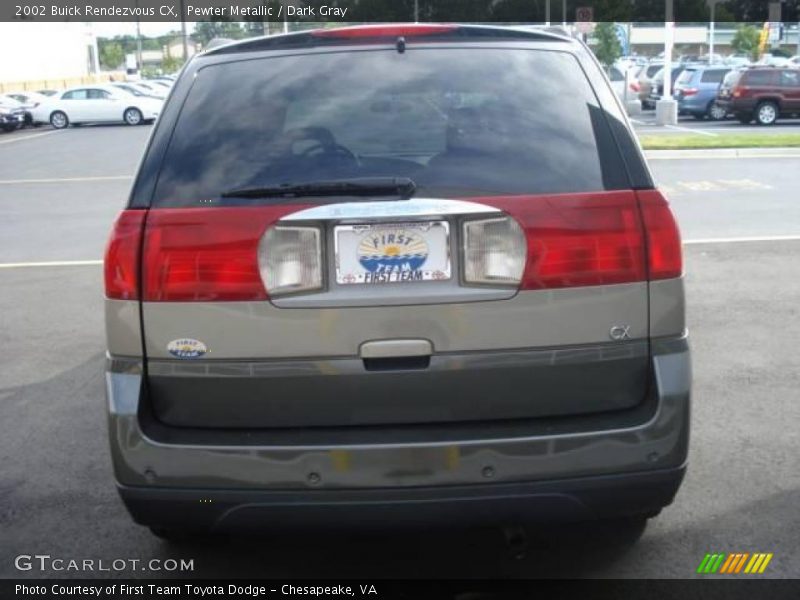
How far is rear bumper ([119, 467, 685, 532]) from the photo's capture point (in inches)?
117

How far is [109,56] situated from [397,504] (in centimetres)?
12058

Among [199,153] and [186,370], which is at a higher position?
[199,153]

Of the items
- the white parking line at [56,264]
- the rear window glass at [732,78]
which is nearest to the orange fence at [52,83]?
the rear window glass at [732,78]

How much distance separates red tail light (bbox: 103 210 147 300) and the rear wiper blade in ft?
0.95

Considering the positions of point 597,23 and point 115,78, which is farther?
point 115,78

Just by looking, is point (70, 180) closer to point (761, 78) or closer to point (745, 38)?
point (761, 78)

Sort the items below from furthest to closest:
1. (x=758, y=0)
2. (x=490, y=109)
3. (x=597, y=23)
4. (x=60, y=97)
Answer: (x=758, y=0)
(x=597, y=23)
(x=60, y=97)
(x=490, y=109)

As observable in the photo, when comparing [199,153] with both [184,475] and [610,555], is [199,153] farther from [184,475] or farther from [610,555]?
[610,555]

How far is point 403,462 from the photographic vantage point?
2.94m

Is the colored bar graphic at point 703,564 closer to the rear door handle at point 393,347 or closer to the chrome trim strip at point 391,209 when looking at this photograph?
the rear door handle at point 393,347

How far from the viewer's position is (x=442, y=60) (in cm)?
327

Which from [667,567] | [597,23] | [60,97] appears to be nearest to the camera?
[667,567]

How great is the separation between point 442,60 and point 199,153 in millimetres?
845

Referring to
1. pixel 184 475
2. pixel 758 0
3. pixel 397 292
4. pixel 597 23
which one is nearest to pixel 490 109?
pixel 397 292
